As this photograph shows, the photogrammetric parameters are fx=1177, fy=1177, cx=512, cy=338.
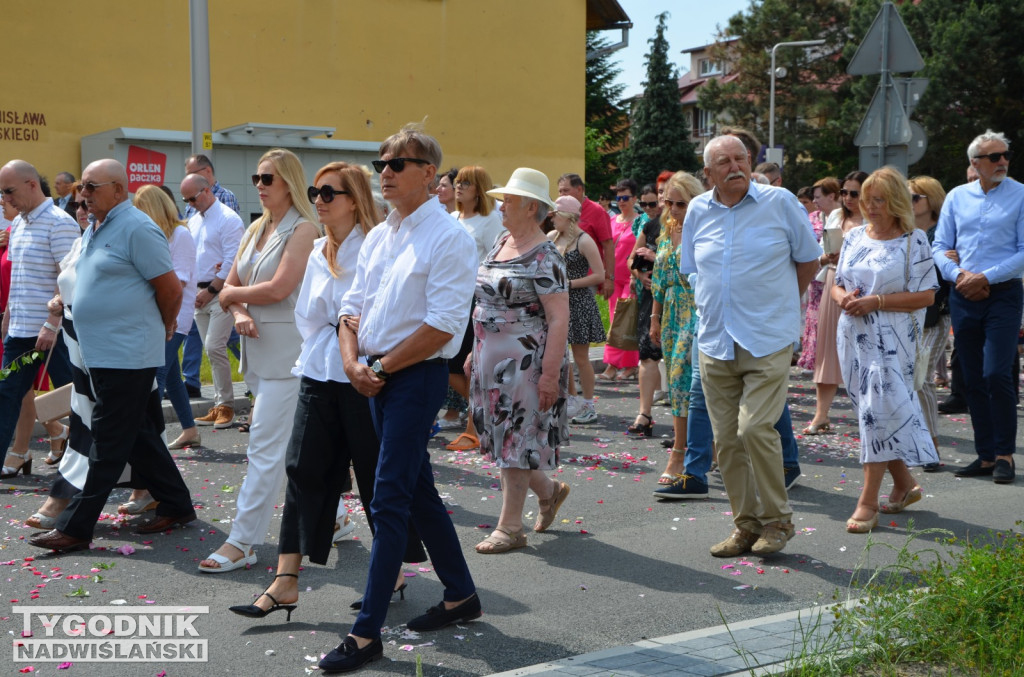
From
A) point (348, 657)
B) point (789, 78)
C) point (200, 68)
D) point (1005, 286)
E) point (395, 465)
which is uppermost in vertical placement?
point (789, 78)

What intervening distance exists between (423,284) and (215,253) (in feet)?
19.9

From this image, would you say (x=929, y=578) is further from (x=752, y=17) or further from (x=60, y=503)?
(x=752, y=17)

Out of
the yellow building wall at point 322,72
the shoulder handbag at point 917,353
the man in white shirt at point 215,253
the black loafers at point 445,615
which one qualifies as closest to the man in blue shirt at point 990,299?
the shoulder handbag at point 917,353

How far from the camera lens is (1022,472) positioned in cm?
845

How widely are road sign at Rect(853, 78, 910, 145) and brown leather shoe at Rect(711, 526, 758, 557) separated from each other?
567cm

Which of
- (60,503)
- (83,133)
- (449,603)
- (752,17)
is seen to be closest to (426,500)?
(449,603)

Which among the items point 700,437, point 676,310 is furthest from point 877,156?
point 700,437

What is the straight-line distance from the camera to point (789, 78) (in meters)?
60.7

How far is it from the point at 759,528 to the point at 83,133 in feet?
62.9

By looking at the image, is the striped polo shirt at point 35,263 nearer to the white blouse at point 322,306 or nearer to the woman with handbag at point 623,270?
the white blouse at point 322,306

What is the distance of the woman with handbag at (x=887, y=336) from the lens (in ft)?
22.6

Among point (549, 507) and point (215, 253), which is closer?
point (549, 507)

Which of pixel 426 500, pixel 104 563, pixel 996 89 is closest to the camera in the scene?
pixel 426 500

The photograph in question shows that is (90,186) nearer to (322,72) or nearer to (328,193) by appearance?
(328,193)
